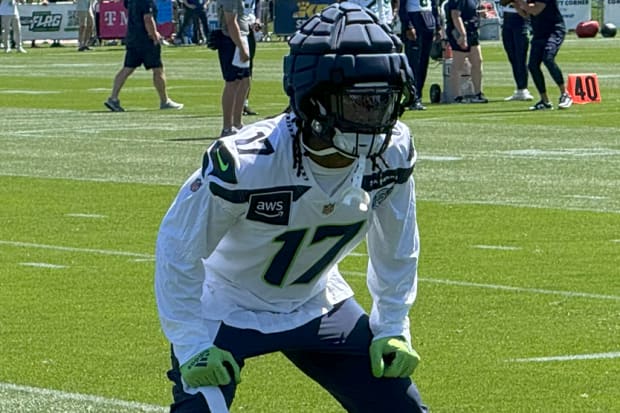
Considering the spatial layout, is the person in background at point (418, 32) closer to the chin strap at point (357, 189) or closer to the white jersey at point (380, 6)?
the white jersey at point (380, 6)

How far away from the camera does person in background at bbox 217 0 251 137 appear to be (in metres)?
19.7

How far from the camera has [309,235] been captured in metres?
5.29

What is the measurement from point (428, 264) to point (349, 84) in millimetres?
6393

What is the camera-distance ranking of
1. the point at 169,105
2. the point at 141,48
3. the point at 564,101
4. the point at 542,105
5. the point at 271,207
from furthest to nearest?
the point at 169,105, the point at 141,48, the point at 564,101, the point at 542,105, the point at 271,207

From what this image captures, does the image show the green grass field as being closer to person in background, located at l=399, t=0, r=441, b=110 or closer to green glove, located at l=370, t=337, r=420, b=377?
person in background, located at l=399, t=0, r=441, b=110

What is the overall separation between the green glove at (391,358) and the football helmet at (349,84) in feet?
2.13

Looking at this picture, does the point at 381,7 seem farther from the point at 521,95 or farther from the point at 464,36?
the point at 521,95

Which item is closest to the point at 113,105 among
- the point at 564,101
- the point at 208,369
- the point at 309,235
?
the point at 564,101

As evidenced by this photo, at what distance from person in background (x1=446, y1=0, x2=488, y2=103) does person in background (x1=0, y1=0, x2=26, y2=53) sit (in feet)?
69.2

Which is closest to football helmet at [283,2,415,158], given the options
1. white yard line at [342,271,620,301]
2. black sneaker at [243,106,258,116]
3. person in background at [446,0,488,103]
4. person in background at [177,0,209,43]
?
white yard line at [342,271,620,301]

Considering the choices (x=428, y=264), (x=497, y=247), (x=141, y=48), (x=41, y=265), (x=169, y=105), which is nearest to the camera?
(x=428, y=264)

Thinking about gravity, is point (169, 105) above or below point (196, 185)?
below

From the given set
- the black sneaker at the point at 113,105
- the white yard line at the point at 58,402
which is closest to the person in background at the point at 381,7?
the black sneaker at the point at 113,105

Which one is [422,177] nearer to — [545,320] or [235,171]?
[545,320]
